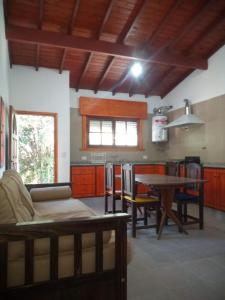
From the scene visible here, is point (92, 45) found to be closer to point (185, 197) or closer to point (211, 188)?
point (185, 197)

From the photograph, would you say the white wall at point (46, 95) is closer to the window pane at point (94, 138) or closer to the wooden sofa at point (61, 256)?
the window pane at point (94, 138)

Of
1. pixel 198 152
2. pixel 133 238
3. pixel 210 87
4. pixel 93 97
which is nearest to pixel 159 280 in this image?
pixel 133 238

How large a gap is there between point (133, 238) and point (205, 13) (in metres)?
4.21

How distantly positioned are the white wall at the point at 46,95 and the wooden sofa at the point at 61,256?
406 centimetres

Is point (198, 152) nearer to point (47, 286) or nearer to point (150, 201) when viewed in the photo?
point (150, 201)

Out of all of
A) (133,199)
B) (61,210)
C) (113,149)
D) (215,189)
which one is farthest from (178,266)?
(113,149)

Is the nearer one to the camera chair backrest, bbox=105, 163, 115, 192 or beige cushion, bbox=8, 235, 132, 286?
beige cushion, bbox=8, 235, 132, 286

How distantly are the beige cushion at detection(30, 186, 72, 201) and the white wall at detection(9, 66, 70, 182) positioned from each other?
2.22 metres

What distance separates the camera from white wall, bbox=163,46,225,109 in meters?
5.07

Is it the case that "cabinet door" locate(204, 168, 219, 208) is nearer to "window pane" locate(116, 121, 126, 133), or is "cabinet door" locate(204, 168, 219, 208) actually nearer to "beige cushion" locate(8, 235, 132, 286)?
"window pane" locate(116, 121, 126, 133)

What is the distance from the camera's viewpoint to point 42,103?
535 centimetres

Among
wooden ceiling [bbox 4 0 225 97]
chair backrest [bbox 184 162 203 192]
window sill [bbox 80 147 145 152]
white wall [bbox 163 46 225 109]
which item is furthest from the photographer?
window sill [bbox 80 147 145 152]

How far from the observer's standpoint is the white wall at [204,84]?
5.07m

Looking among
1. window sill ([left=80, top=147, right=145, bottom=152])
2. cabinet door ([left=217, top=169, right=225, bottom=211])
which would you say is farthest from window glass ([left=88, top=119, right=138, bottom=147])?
cabinet door ([left=217, top=169, right=225, bottom=211])
